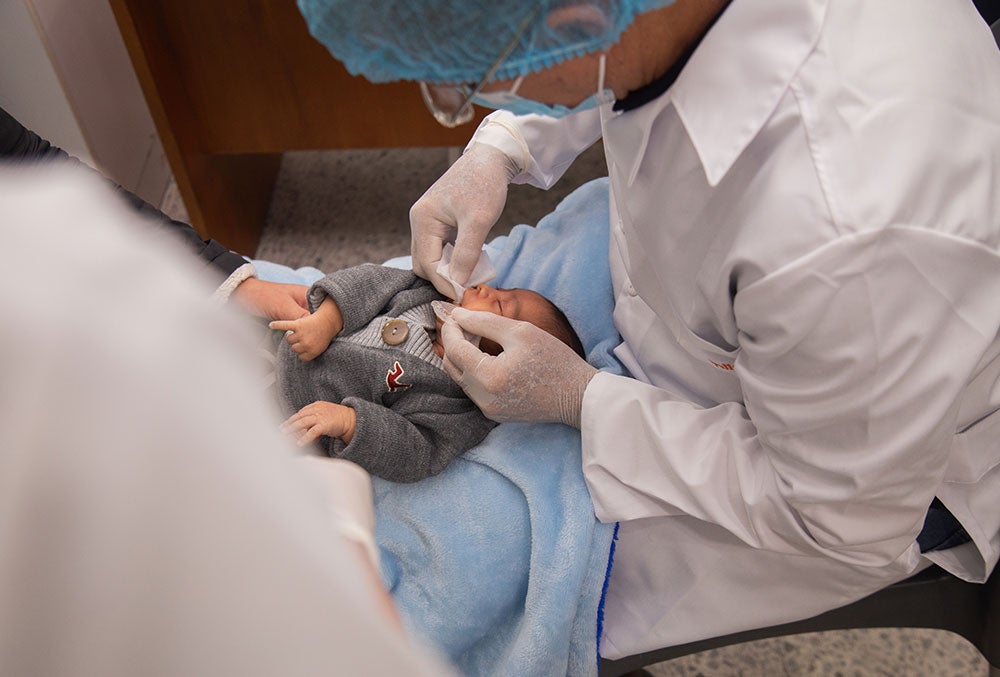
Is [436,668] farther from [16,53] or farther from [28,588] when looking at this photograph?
[16,53]

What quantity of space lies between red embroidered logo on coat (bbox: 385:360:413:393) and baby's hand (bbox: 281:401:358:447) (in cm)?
9

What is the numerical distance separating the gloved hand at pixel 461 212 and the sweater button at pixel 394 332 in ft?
0.29

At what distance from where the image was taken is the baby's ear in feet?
2.30

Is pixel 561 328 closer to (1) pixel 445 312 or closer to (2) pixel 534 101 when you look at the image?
A: (1) pixel 445 312

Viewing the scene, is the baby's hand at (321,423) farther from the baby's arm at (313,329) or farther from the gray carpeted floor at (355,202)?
the gray carpeted floor at (355,202)

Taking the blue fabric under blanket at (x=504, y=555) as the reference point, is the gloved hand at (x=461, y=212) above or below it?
above

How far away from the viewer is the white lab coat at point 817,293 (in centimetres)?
80

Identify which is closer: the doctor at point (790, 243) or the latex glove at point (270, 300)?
the doctor at point (790, 243)

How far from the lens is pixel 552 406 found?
1.13 m

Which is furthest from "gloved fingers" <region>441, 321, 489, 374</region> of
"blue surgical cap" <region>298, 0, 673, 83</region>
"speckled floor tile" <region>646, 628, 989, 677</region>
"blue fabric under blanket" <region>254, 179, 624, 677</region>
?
"speckled floor tile" <region>646, 628, 989, 677</region>

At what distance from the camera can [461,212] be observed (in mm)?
1303

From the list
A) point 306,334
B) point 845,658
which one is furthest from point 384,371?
point 845,658

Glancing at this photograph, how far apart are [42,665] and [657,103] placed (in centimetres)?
73

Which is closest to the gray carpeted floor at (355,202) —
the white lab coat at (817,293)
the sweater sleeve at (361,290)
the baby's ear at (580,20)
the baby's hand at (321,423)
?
the sweater sleeve at (361,290)
